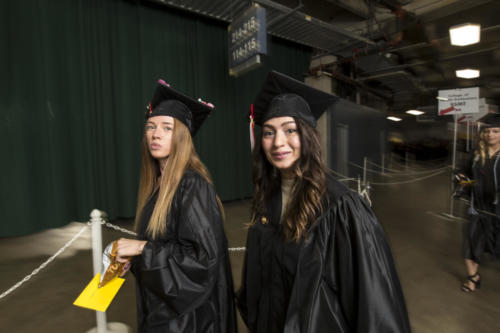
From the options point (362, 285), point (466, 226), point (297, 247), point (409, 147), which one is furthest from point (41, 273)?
point (409, 147)

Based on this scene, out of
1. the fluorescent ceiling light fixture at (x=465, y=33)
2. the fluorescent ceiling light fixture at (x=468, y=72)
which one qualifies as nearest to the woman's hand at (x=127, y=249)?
the fluorescent ceiling light fixture at (x=465, y=33)

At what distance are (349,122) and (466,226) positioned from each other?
6835 millimetres

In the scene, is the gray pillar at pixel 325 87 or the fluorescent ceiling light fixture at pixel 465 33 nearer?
the fluorescent ceiling light fixture at pixel 465 33

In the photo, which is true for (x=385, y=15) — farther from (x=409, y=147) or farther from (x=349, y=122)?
(x=409, y=147)

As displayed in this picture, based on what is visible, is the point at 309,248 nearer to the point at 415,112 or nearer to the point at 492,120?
the point at 492,120

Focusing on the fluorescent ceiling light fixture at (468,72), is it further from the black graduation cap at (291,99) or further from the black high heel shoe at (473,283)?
the black graduation cap at (291,99)

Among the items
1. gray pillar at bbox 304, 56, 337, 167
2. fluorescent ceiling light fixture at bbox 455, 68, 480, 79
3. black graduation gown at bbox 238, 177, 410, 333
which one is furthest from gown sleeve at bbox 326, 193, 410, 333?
fluorescent ceiling light fixture at bbox 455, 68, 480, 79

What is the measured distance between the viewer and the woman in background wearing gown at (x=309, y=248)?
93cm

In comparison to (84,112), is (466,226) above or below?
below

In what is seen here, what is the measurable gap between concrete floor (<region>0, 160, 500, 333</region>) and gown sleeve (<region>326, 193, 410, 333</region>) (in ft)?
6.33

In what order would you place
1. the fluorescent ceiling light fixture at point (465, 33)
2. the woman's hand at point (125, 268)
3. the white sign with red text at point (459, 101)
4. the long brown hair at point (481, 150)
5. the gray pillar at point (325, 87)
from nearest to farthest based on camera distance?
the woman's hand at point (125, 268), the long brown hair at point (481, 150), the white sign with red text at point (459, 101), the fluorescent ceiling light fixture at point (465, 33), the gray pillar at point (325, 87)

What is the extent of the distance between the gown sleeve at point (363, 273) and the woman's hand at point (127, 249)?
2.68ft

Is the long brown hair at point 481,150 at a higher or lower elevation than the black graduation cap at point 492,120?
lower

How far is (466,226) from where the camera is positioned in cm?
315
